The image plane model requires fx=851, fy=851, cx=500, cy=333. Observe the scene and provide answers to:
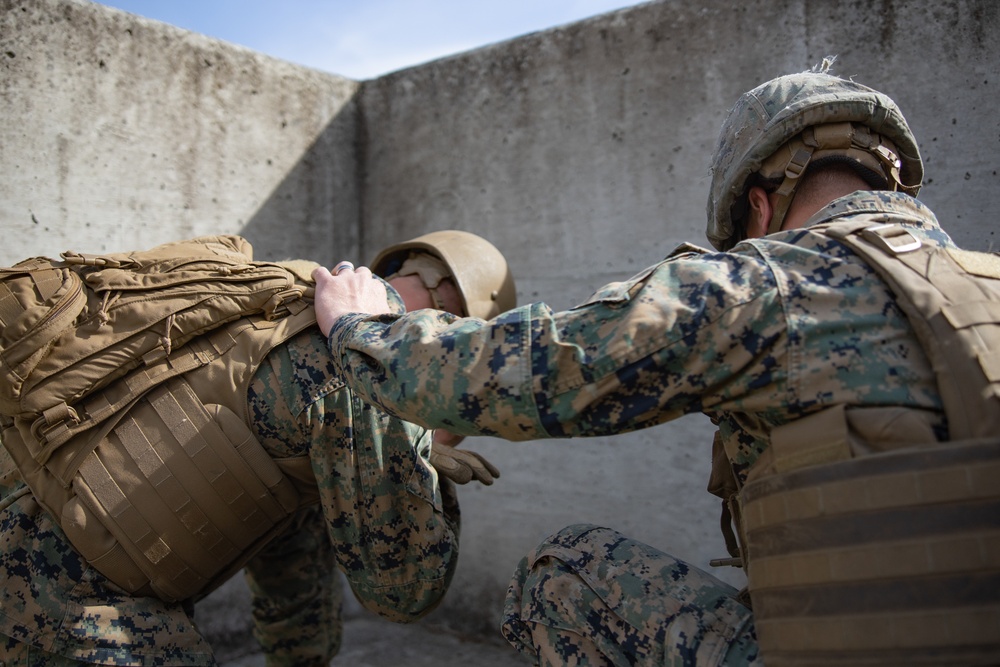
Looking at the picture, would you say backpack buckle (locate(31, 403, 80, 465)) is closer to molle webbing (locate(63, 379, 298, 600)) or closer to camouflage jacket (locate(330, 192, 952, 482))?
molle webbing (locate(63, 379, 298, 600))

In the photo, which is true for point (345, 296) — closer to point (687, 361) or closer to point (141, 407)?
point (141, 407)

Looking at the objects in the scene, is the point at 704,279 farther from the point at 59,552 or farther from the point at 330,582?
Result: the point at 330,582

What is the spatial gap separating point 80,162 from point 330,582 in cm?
191

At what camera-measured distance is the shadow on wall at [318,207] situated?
4.04 meters

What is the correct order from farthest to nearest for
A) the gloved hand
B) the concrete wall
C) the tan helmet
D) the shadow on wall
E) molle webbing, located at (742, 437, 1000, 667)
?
the shadow on wall → the concrete wall → the tan helmet → the gloved hand → molle webbing, located at (742, 437, 1000, 667)

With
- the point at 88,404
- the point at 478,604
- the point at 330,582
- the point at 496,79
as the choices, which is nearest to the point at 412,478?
the point at 88,404

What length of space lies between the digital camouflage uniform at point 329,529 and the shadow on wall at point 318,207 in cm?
187

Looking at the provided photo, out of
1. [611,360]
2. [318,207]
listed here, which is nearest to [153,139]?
[318,207]

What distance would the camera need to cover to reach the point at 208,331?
7.23 ft

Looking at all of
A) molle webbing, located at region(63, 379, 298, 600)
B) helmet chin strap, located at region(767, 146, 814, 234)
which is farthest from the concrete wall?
helmet chin strap, located at region(767, 146, 814, 234)

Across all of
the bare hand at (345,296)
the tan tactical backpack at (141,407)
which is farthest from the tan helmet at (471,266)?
the tan tactical backpack at (141,407)

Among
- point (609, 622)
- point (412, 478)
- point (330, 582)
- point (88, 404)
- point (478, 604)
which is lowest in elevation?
point (478, 604)

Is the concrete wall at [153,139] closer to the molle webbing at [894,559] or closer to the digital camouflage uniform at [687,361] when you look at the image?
the digital camouflage uniform at [687,361]

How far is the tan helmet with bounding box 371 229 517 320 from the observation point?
9.55 ft
